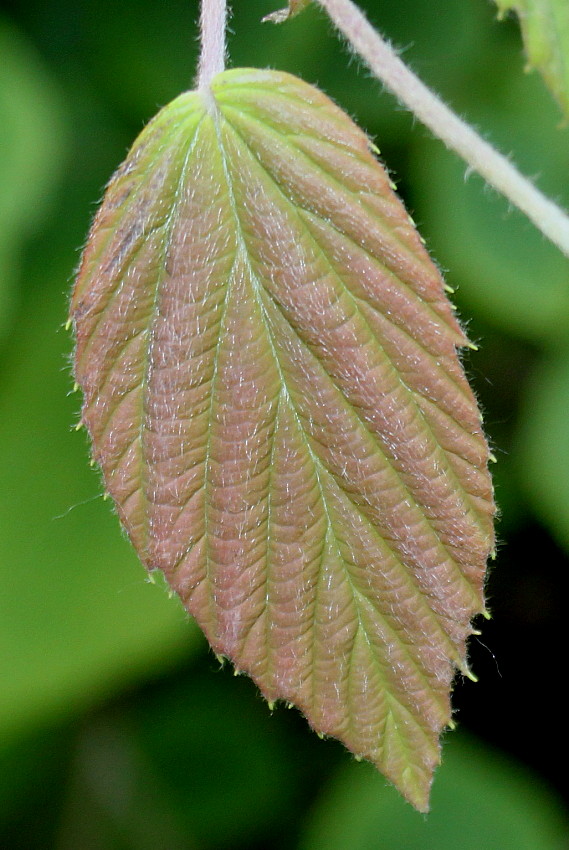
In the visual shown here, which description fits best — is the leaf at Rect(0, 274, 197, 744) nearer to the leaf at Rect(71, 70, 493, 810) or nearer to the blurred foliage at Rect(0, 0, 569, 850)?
the blurred foliage at Rect(0, 0, 569, 850)

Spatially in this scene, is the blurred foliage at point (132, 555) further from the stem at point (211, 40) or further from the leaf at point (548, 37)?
the leaf at point (548, 37)

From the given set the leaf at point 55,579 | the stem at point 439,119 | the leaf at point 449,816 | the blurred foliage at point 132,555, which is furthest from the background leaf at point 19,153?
the leaf at point 449,816

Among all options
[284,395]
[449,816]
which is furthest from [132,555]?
[284,395]

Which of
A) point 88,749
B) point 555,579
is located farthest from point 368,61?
point 88,749

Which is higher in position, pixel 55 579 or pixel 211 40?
pixel 211 40

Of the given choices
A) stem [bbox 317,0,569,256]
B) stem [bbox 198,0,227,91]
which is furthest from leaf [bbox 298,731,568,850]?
stem [bbox 198,0,227,91]

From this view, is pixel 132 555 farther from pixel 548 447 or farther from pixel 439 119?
pixel 439 119
